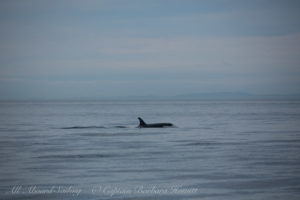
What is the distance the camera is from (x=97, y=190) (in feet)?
54.6

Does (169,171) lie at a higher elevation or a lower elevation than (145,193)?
higher

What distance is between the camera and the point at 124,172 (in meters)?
20.3

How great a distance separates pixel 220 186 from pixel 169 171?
3664mm

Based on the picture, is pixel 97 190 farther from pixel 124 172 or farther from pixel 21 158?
pixel 21 158

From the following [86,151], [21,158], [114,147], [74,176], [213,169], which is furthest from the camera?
[114,147]

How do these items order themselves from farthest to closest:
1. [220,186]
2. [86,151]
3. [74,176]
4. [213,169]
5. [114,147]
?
[114,147]
[86,151]
[213,169]
[74,176]
[220,186]

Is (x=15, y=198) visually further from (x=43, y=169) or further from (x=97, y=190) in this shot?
(x=43, y=169)

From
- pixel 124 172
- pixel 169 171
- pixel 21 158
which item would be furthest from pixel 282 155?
pixel 21 158

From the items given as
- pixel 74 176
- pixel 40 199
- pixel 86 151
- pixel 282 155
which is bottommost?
pixel 40 199

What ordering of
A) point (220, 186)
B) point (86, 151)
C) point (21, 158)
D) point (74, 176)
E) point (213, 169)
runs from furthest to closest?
point (86, 151), point (21, 158), point (213, 169), point (74, 176), point (220, 186)

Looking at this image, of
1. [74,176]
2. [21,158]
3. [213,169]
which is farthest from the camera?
[21,158]

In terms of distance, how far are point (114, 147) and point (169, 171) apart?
10385 millimetres

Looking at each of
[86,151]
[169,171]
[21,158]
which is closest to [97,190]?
[169,171]

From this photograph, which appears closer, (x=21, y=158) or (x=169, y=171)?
(x=169, y=171)
